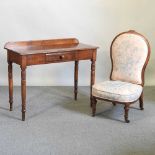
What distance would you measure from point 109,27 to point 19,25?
1.27 m

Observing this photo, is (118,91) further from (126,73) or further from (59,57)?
(59,57)

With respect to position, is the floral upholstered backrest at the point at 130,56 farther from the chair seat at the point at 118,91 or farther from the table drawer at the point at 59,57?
the table drawer at the point at 59,57

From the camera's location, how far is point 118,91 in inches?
125

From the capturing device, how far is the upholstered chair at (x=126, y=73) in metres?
3.20

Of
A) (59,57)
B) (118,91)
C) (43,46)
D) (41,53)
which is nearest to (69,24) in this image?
(43,46)

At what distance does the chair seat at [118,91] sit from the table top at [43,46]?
0.48 m

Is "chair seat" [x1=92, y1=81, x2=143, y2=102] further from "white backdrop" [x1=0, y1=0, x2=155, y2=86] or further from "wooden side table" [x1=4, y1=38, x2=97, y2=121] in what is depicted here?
"white backdrop" [x1=0, y1=0, x2=155, y2=86]

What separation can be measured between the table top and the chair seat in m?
0.48

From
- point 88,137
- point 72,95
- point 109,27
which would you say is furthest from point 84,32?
point 88,137

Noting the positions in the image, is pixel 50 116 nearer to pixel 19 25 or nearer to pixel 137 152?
pixel 137 152

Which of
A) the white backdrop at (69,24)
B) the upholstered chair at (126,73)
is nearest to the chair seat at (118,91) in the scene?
the upholstered chair at (126,73)

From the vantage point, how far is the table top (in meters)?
3.18

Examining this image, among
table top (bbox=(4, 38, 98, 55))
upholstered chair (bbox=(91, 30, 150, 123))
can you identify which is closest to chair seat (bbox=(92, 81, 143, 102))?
upholstered chair (bbox=(91, 30, 150, 123))

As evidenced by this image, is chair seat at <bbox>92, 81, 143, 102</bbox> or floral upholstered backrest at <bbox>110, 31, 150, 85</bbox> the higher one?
floral upholstered backrest at <bbox>110, 31, 150, 85</bbox>
